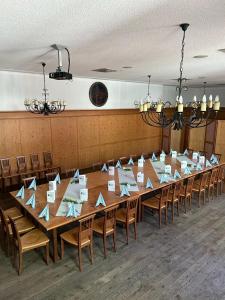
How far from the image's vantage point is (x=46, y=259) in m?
3.66

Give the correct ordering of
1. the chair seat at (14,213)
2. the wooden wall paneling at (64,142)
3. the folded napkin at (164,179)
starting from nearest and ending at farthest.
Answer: the chair seat at (14,213)
the folded napkin at (164,179)
the wooden wall paneling at (64,142)

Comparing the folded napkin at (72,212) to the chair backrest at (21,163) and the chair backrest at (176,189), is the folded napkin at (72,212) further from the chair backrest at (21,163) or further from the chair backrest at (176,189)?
the chair backrest at (21,163)

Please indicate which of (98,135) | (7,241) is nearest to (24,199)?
(7,241)

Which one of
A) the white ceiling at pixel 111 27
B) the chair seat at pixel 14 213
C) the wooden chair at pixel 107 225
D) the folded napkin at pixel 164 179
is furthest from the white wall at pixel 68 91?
the wooden chair at pixel 107 225

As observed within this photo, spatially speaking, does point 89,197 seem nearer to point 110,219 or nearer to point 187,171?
point 110,219

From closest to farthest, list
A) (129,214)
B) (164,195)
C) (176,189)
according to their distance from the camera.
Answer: (129,214) → (164,195) → (176,189)

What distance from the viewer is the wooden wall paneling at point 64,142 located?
7.40 m

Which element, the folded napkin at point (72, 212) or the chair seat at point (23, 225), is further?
the chair seat at point (23, 225)

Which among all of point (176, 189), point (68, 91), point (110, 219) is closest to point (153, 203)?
point (176, 189)

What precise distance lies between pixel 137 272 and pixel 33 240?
173 cm

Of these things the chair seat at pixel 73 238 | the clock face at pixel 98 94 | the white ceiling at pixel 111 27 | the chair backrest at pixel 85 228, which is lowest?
the chair seat at pixel 73 238

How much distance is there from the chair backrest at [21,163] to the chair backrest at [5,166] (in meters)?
0.27

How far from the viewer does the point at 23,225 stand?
3859 mm

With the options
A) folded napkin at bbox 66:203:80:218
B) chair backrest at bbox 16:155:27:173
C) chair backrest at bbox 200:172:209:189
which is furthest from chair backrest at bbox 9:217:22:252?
chair backrest at bbox 200:172:209:189
